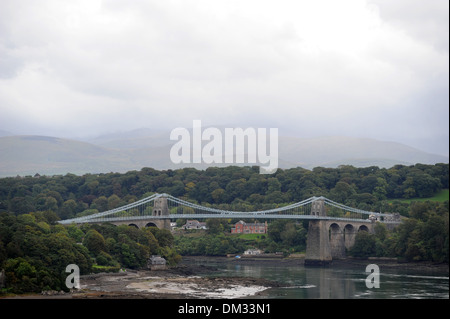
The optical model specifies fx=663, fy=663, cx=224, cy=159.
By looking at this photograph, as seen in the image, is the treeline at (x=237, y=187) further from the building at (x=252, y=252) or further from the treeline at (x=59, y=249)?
the treeline at (x=59, y=249)

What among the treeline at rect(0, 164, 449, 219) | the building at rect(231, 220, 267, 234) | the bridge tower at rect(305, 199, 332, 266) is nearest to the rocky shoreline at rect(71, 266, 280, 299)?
the bridge tower at rect(305, 199, 332, 266)

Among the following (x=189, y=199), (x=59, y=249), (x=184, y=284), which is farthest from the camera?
(x=189, y=199)

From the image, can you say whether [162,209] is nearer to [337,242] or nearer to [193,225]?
[193,225]

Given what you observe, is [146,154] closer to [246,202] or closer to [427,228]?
[246,202]

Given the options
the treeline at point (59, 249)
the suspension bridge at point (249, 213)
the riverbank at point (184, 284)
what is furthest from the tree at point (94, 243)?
the suspension bridge at point (249, 213)

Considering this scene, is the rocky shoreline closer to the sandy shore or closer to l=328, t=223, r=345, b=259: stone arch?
the sandy shore

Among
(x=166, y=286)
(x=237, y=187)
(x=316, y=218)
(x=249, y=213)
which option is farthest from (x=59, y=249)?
(x=237, y=187)
